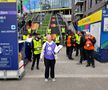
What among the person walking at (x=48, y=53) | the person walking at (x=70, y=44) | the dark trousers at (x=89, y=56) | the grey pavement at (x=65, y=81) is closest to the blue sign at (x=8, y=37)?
the grey pavement at (x=65, y=81)

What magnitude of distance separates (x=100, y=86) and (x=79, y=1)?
54914mm

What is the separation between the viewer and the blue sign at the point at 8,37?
398 inches

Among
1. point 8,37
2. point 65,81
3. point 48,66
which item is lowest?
point 65,81

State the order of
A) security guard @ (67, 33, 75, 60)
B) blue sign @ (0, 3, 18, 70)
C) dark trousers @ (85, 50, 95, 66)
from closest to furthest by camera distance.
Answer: blue sign @ (0, 3, 18, 70)
dark trousers @ (85, 50, 95, 66)
security guard @ (67, 33, 75, 60)

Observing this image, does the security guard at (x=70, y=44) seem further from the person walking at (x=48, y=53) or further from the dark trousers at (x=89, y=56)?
the person walking at (x=48, y=53)

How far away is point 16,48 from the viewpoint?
406 inches

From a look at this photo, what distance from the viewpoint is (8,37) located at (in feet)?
33.7

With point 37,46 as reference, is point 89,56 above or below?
below

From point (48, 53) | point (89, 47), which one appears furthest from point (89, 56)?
point (48, 53)

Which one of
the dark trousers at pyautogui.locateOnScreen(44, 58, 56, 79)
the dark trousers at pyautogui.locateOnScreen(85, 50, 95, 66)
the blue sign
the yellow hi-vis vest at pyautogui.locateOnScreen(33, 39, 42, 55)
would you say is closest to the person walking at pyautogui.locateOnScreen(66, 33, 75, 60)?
the dark trousers at pyautogui.locateOnScreen(85, 50, 95, 66)

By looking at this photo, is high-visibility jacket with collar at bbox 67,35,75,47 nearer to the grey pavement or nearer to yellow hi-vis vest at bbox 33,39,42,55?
yellow hi-vis vest at bbox 33,39,42,55

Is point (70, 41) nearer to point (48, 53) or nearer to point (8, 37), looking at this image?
point (48, 53)

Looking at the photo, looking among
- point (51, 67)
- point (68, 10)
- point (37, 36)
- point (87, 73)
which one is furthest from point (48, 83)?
point (68, 10)

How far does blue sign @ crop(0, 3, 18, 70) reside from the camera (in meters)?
10.1
